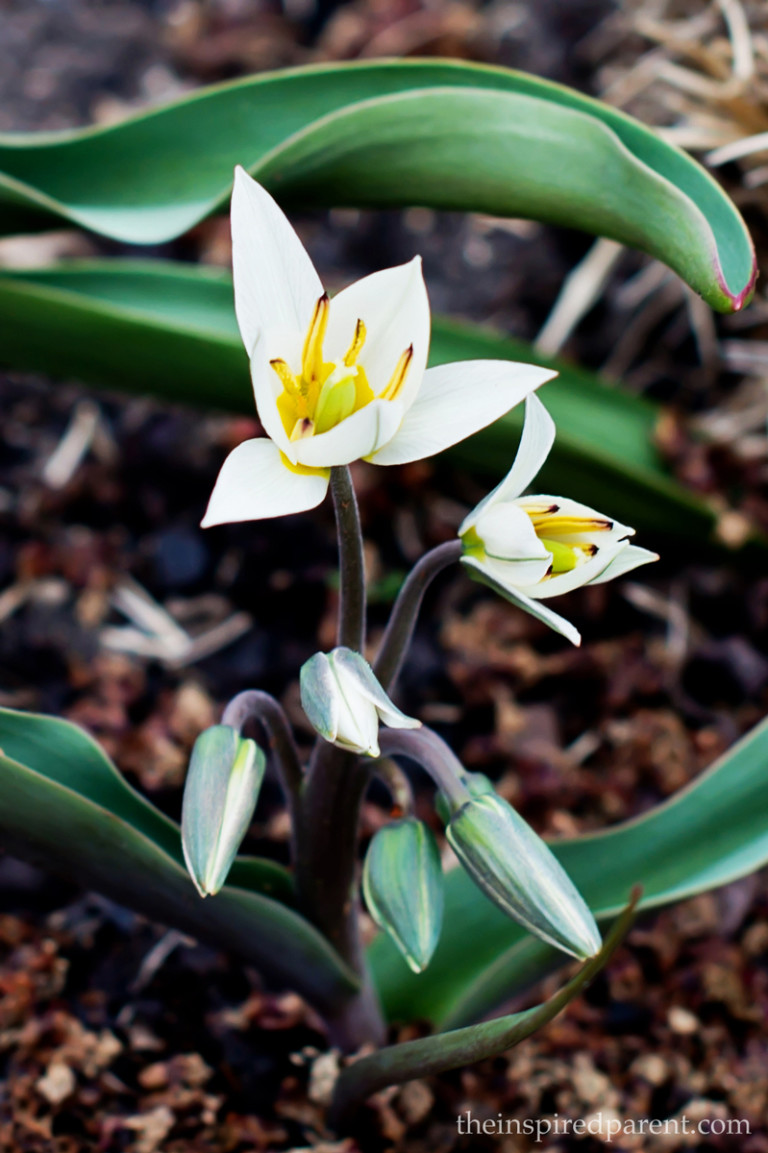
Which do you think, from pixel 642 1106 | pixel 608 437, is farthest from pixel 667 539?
pixel 642 1106

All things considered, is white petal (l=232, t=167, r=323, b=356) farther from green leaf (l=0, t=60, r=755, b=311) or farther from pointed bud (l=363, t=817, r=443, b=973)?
pointed bud (l=363, t=817, r=443, b=973)

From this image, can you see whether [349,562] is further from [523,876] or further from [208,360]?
[208,360]

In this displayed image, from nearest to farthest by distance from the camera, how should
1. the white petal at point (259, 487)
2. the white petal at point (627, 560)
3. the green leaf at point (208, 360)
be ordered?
the white petal at point (259, 487) → the white petal at point (627, 560) → the green leaf at point (208, 360)

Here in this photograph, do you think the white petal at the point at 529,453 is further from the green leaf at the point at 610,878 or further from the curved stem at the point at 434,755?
the green leaf at the point at 610,878

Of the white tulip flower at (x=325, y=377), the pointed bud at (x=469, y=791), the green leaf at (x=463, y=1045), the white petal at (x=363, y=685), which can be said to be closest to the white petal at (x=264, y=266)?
the white tulip flower at (x=325, y=377)

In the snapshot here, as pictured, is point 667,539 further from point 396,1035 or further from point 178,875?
point 178,875

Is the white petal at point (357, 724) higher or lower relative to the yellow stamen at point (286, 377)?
lower
